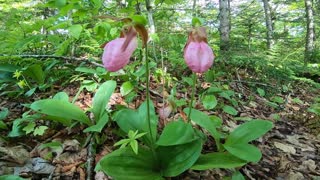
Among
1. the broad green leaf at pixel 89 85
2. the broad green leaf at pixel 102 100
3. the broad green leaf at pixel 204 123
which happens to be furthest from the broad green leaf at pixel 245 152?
the broad green leaf at pixel 89 85

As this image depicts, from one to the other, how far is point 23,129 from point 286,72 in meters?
3.38

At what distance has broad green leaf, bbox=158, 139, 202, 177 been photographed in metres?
1.48

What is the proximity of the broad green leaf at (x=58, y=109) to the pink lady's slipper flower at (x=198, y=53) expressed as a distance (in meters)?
0.93

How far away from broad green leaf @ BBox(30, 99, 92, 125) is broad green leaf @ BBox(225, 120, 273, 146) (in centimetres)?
93

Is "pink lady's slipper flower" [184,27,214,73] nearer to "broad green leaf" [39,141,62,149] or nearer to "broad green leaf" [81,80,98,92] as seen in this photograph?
"broad green leaf" [39,141,62,149]

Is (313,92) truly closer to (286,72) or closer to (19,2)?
(286,72)

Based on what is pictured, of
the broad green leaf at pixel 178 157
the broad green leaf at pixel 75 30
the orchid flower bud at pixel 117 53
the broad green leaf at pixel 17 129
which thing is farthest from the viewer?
the broad green leaf at pixel 75 30

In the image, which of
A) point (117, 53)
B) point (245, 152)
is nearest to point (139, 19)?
point (117, 53)

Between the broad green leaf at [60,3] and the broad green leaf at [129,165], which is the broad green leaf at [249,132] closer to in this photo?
the broad green leaf at [129,165]

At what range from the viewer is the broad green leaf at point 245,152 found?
1.46 metres

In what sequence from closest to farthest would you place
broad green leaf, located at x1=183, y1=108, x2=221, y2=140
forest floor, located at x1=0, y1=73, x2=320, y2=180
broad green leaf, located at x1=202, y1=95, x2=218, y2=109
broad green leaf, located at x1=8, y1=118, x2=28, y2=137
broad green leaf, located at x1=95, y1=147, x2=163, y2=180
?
broad green leaf, located at x1=95, y1=147, x2=163, y2=180 → forest floor, located at x1=0, y1=73, x2=320, y2=180 → broad green leaf, located at x1=183, y1=108, x2=221, y2=140 → broad green leaf, located at x1=8, y1=118, x2=28, y2=137 → broad green leaf, located at x1=202, y1=95, x2=218, y2=109

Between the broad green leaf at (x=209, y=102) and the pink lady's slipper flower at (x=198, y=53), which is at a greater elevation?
the pink lady's slipper flower at (x=198, y=53)

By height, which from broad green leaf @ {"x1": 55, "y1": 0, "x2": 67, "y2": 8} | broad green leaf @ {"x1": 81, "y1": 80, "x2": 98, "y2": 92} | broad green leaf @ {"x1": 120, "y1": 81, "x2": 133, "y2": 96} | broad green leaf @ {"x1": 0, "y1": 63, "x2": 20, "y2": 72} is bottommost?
broad green leaf @ {"x1": 120, "y1": 81, "x2": 133, "y2": 96}

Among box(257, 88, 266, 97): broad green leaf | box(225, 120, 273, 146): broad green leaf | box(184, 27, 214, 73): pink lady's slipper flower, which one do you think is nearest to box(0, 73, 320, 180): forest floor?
box(225, 120, 273, 146): broad green leaf
